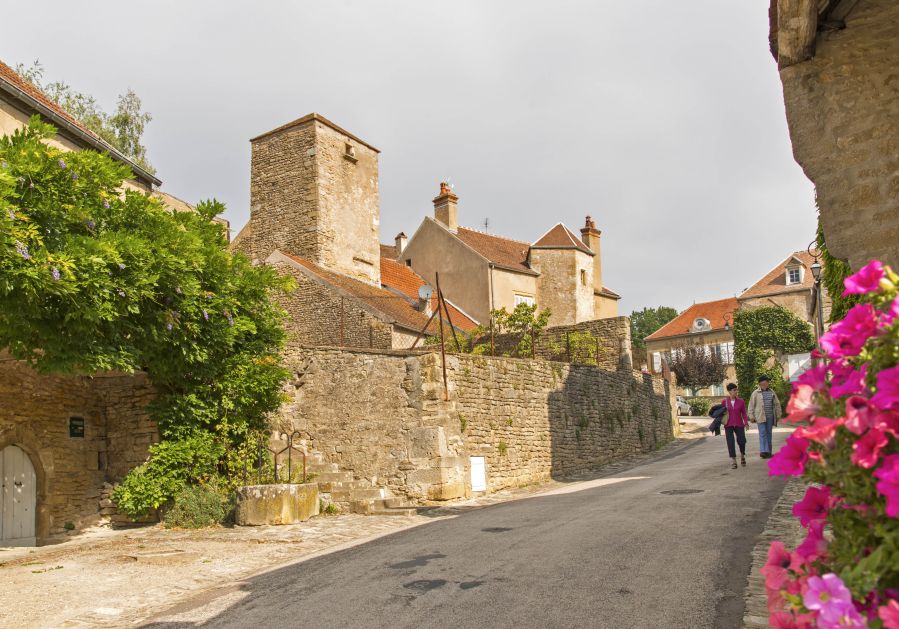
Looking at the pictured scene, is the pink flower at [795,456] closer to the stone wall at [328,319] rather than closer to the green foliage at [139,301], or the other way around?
the green foliage at [139,301]

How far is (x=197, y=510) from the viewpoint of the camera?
12.3 meters

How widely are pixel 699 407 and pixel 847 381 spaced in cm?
4374

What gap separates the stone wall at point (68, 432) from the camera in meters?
12.4

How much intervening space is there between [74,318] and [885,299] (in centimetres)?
1028

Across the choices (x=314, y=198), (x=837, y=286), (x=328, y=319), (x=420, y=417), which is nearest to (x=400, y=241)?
(x=314, y=198)

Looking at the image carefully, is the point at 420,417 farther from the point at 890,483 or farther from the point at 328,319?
the point at 890,483

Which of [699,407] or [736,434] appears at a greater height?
[736,434]

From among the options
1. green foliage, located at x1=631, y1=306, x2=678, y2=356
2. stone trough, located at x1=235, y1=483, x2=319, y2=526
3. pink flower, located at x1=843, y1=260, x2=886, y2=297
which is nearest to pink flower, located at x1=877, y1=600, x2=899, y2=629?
pink flower, located at x1=843, y1=260, x2=886, y2=297

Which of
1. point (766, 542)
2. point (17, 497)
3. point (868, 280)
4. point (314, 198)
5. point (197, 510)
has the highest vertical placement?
point (314, 198)

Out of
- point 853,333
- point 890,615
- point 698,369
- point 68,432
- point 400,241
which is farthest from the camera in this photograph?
point 698,369

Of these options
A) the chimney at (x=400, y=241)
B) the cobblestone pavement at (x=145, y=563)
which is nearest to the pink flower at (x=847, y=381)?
the cobblestone pavement at (x=145, y=563)

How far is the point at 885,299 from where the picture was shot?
6.93ft

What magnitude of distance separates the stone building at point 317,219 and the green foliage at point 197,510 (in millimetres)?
7663

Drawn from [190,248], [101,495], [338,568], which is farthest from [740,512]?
[101,495]
